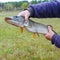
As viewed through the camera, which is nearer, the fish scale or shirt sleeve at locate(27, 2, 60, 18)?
the fish scale

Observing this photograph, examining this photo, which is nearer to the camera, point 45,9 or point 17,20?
point 17,20

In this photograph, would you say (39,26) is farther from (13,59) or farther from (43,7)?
(13,59)

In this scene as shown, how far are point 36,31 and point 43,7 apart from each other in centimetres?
39

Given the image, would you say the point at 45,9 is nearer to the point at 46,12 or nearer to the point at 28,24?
the point at 46,12

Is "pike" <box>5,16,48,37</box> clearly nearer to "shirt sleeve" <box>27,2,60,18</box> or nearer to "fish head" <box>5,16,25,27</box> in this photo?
"fish head" <box>5,16,25,27</box>

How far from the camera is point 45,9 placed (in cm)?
420

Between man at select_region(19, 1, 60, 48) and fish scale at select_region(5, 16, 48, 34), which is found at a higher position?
man at select_region(19, 1, 60, 48)

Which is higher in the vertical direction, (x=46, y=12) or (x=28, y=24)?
(x=46, y=12)

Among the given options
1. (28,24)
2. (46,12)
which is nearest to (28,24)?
(28,24)

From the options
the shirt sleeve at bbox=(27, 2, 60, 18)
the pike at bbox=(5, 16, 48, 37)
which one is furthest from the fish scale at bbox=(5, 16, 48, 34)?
the shirt sleeve at bbox=(27, 2, 60, 18)

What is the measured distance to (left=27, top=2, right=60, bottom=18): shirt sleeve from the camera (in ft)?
13.6

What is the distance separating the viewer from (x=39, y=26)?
4.42m

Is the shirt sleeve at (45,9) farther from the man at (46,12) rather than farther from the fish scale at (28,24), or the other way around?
the fish scale at (28,24)

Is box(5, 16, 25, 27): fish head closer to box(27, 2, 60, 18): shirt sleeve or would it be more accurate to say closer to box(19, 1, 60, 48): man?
box(19, 1, 60, 48): man
